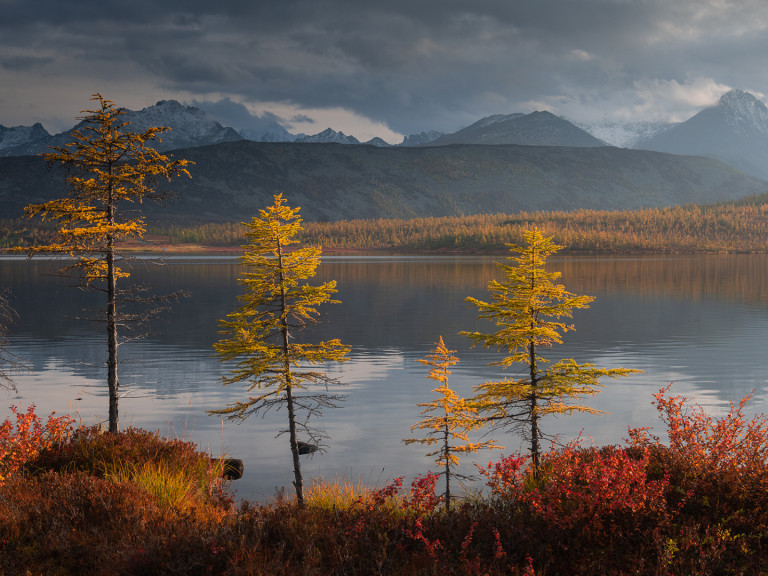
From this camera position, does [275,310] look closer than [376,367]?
Yes

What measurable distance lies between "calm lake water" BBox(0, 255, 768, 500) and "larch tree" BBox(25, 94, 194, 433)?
6592 millimetres

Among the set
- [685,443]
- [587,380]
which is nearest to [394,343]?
[587,380]

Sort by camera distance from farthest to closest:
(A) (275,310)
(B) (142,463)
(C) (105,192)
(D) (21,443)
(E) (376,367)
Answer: (E) (376,367) < (C) (105,192) < (A) (275,310) < (B) (142,463) < (D) (21,443)

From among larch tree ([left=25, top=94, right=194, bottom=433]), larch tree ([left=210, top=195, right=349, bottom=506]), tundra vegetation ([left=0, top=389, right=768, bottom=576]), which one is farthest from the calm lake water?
tundra vegetation ([left=0, top=389, right=768, bottom=576])

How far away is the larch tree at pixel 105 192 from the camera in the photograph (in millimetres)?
20734

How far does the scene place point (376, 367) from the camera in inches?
1599

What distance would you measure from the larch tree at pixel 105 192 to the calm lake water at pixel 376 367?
6.59 metres

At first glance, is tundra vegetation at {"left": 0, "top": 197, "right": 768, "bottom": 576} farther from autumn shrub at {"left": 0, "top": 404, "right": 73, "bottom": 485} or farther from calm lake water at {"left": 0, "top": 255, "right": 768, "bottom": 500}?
calm lake water at {"left": 0, "top": 255, "right": 768, "bottom": 500}

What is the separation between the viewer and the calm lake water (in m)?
23.8

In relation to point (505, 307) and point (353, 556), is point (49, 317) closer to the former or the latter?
point (505, 307)

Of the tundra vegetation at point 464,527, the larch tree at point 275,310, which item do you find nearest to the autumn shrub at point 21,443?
the tundra vegetation at point 464,527

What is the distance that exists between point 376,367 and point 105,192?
22.0 m

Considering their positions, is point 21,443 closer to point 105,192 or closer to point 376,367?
point 105,192

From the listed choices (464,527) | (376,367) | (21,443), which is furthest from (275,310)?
(376,367)
